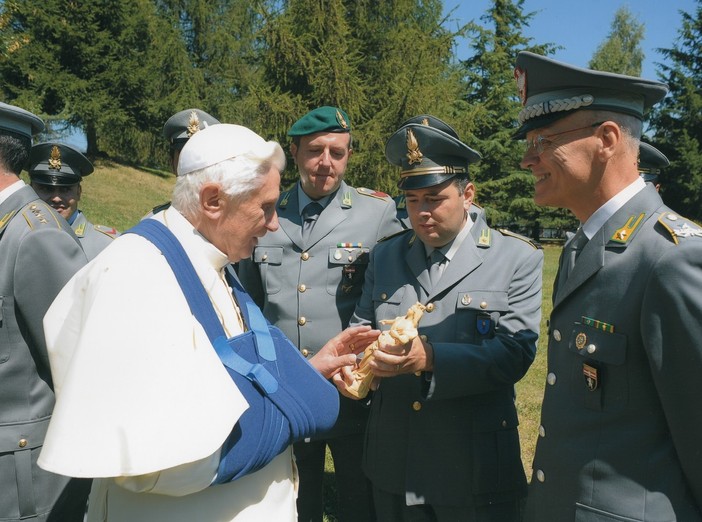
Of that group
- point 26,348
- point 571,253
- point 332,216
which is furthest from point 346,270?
point 26,348

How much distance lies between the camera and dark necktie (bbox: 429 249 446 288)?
298 cm

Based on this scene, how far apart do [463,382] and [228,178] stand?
1386 millimetres

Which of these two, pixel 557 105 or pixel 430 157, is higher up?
pixel 557 105

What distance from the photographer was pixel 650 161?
514cm

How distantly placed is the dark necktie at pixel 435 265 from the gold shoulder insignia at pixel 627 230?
110 cm

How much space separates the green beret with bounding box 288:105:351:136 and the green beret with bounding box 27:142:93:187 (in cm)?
250

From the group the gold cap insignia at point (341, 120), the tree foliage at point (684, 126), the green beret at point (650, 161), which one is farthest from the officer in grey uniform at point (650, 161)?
the tree foliage at point (684, 126)

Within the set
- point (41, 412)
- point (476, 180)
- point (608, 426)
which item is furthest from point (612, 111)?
point (476, 180)

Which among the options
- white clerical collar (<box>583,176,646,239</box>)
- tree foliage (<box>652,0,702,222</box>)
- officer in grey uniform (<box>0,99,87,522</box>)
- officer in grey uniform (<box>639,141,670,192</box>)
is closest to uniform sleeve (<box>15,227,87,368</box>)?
officer in grey uniform (<box>0,99,87,522</box>)

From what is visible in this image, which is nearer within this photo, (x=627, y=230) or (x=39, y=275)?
(x=627, y=230)

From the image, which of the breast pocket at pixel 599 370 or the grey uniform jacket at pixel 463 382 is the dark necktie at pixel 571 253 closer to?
the breast pocket at pixel 599 370

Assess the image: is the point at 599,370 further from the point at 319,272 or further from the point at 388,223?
the point at 388,223

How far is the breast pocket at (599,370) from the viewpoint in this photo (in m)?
1.87

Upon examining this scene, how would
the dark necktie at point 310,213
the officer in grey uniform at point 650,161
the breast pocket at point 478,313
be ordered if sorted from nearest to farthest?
the breast pocket at point 478,313 < the dark necktie at point 310,213 < the officer in grey uniform at point 650,161
